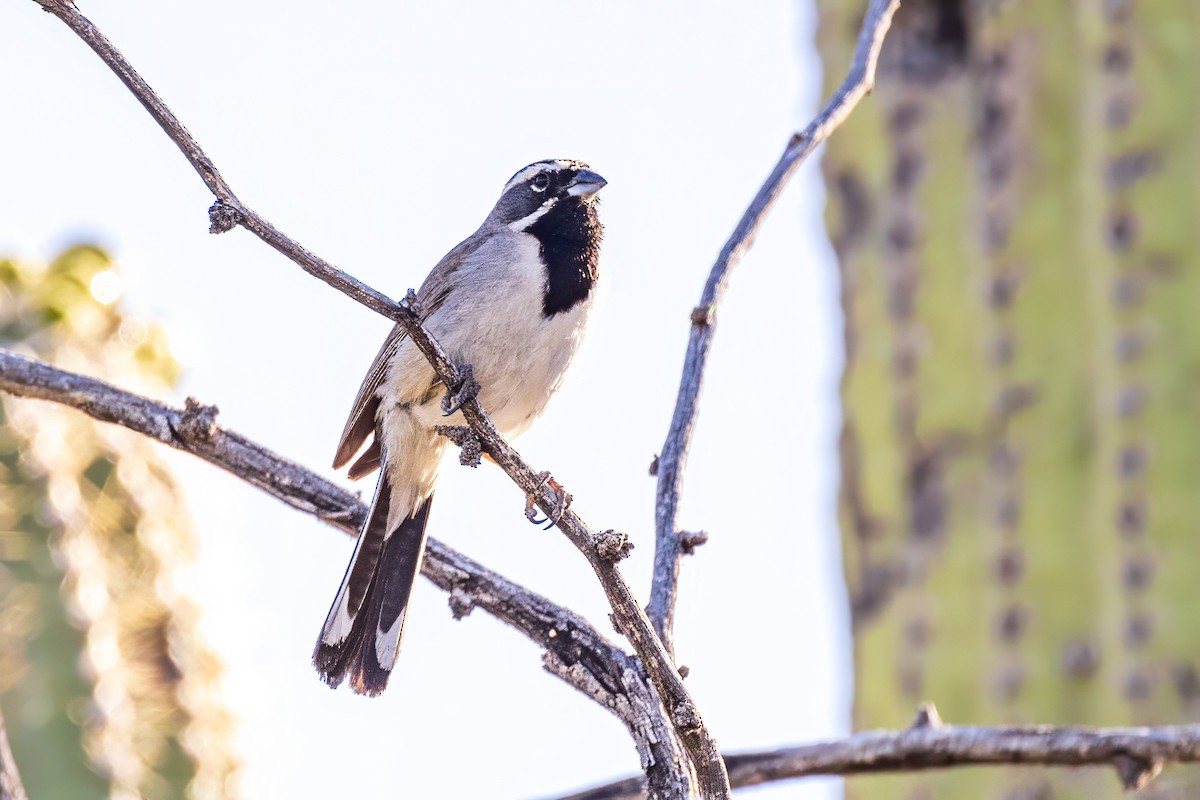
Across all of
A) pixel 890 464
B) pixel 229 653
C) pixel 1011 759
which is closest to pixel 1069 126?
pixel 890 464

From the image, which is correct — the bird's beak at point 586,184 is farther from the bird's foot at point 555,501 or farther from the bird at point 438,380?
the bird's foot at point 555,501

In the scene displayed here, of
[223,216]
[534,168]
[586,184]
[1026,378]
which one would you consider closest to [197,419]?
[223,216]

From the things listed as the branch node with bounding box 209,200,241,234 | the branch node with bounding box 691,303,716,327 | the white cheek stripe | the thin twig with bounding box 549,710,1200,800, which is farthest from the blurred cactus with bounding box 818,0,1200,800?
the branch node with bounding box 209,200,241,234

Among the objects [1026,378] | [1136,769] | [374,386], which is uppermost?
[374,386]

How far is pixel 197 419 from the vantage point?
376 centimetres

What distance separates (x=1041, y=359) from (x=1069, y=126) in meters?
0.74

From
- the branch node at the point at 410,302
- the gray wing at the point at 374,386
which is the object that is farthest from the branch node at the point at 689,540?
the gray wing at the point at 374,386

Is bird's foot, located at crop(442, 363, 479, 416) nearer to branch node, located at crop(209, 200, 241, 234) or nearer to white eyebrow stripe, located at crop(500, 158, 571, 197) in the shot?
branch node, located at crop(209, 200, 241, 234)

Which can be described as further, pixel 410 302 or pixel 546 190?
pixel 546 190

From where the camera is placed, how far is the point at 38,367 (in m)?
3.95

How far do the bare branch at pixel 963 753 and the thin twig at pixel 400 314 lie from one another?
78cm

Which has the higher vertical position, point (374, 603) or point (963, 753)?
point (374, 603)

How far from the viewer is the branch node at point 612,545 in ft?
10.5

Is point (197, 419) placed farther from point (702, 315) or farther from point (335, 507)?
point (702, 315)
